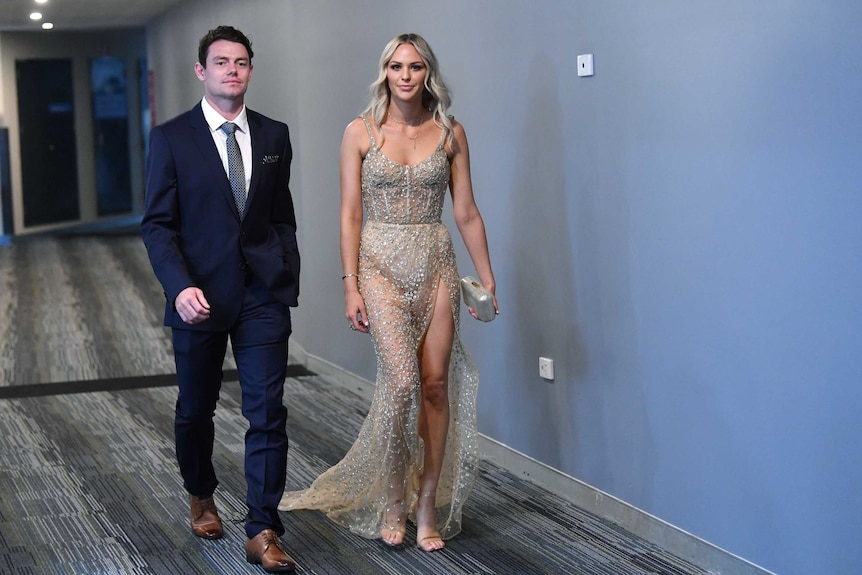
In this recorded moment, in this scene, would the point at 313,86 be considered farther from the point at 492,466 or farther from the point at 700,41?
the point at 700,41

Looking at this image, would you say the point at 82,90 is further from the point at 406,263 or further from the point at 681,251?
the point at 681,251

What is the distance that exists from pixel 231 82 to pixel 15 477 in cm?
228

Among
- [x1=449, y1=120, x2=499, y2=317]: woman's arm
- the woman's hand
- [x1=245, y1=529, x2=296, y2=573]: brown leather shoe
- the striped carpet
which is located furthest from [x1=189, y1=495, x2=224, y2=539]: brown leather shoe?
[x1=449, y1=120, x2=499, y2=317]: woman's arm

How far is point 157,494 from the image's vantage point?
4.55 m

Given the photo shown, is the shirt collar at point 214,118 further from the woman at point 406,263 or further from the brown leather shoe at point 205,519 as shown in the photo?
the brown leather shoe at point 205,519

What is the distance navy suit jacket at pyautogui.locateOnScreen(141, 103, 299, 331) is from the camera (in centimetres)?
349

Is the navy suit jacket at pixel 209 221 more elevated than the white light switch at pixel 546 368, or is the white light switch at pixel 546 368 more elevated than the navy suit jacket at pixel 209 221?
the navy suit jacket at pixel 209 221

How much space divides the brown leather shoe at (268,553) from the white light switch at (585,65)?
1918 mm

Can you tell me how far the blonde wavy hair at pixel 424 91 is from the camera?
3.73 metres

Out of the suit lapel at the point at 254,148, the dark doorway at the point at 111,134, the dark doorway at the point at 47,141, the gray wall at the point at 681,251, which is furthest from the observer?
the dark doorway at the point at 111,134

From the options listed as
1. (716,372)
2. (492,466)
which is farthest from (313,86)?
(716,372)

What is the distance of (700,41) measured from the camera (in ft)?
11.4

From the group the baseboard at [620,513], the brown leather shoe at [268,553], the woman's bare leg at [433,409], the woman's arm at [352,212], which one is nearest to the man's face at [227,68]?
the woman's arm at [352,212]

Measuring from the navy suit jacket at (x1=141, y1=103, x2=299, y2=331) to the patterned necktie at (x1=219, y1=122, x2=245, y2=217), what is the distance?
0.03 m
